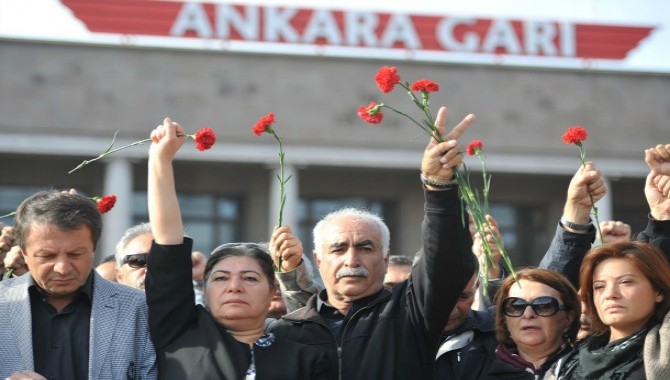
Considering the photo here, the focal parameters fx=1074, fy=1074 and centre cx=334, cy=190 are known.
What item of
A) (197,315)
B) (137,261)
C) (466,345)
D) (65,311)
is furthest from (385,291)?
(137,261)

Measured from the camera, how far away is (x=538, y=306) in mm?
4957

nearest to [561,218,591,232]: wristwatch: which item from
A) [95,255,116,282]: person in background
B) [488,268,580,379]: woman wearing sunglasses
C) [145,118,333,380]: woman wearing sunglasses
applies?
[488,268,580,379]: woman wearing sunglasses

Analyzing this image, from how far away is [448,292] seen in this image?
14.1 feet

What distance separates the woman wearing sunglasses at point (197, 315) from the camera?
4.24 metres

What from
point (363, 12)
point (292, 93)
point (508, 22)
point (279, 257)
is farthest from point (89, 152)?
point (279, 257)

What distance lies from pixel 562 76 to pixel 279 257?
70.1 feet

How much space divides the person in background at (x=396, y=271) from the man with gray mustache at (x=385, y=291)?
1391 mm

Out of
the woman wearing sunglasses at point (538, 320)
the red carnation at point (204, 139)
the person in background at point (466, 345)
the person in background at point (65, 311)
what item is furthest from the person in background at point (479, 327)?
the person in background at point (65, 311)

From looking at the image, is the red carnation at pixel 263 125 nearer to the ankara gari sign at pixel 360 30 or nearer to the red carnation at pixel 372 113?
the red carnation at pixel 372 113

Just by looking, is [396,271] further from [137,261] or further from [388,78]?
[388,78]

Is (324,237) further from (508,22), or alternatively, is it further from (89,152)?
(508,22)

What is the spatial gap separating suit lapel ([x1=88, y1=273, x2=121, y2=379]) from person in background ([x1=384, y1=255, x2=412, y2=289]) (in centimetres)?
223

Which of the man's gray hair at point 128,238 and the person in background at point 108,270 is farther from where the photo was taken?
the person in background at point 108,270

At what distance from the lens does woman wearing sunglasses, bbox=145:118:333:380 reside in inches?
167
